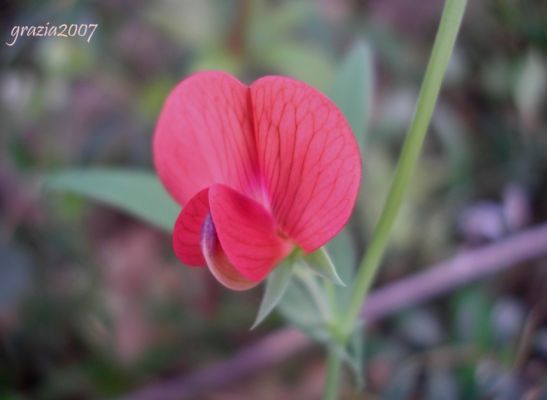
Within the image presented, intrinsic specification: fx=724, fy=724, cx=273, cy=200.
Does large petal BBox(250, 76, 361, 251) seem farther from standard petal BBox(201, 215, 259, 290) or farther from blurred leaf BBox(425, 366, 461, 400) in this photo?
blurred leaf BBox(425, 366, 461, 400)

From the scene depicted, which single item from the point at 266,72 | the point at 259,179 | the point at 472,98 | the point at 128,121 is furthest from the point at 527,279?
the point at 259,179

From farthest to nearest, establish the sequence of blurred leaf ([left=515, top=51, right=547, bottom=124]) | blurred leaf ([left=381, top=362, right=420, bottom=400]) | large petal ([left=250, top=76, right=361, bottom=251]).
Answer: blurred leaf ([left=515, top=51, right=547, bottom=124])
blurred leaf ([left=381, top=362, right=420, bottom=400])
large petal ([left=250, top=76, right=361, bottom=251])

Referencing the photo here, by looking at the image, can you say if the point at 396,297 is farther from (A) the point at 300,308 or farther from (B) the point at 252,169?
(B) the point at 252,169

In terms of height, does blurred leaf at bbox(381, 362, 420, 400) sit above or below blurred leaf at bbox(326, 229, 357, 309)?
below

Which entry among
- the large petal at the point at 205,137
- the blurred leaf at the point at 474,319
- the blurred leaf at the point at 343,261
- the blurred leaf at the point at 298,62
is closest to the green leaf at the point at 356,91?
the blurred leaf at the point at 343,261

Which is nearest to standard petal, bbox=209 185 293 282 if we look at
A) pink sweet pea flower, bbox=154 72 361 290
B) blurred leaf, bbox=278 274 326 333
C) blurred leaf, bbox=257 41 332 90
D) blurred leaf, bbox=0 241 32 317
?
pink sweet pea flower, bbox=154 72 361 290

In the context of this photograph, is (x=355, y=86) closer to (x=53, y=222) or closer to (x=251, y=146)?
(x=251, y=146)

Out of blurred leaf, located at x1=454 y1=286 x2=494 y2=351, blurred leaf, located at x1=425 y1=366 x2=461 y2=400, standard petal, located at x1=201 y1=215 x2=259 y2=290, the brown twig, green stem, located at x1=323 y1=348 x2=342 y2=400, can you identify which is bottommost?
blurred leaf, located at x1=425 y1=366 x2=461 y2=400

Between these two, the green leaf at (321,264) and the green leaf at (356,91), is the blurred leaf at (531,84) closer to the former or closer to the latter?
the green leaf at (356,91)
